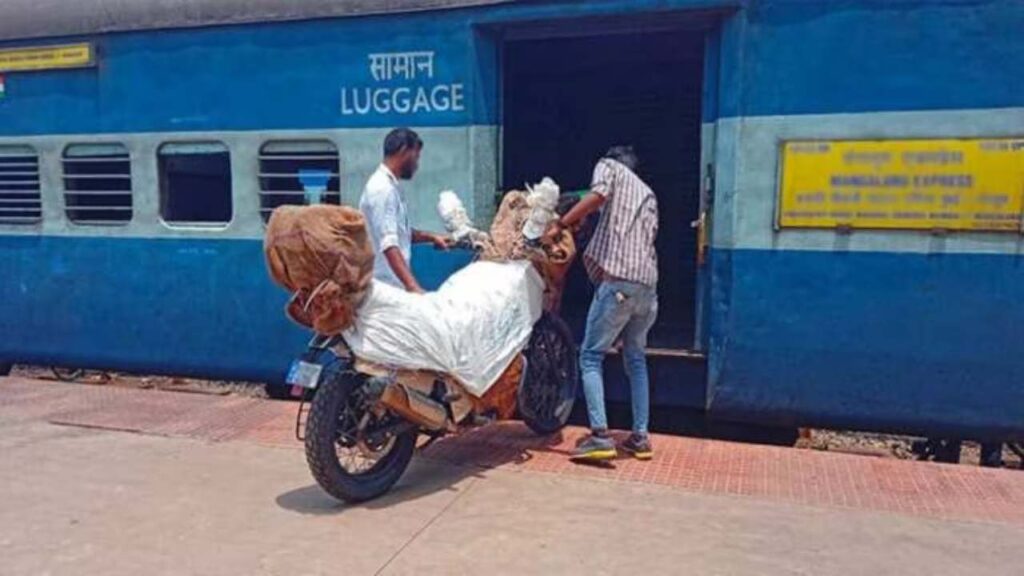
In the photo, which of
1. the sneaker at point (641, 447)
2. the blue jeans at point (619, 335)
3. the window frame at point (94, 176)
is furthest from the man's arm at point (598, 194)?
the window frame at point (94, 176)

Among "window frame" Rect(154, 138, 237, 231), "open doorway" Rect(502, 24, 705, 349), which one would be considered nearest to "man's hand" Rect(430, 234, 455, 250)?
"window frame" Rect(154, 138, 237, 231)

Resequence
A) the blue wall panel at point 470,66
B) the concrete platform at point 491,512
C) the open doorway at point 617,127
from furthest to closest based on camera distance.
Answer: the open doorway at point 617,127
the blue wall panel at point 470,66
the concrete platform at point 491,512

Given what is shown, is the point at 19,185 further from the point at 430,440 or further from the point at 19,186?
the point at 430,440

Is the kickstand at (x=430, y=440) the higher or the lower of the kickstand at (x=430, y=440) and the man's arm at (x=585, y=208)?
the lower

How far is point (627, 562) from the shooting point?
11.1 feet

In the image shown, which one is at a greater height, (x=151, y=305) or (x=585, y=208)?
(x=585, y=208)

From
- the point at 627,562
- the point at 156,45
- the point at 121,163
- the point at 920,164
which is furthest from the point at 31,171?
the point at 920,164

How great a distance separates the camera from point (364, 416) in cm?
394

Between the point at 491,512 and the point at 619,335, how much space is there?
1283mm

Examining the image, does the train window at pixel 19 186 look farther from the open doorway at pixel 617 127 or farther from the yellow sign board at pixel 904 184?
the yellow sign board at pixel 904 184

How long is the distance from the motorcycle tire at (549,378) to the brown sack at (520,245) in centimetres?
34

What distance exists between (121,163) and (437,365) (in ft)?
12.2

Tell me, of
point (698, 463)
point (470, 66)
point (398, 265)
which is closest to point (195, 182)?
point (470, 66)

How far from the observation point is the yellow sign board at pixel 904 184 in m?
4.39
